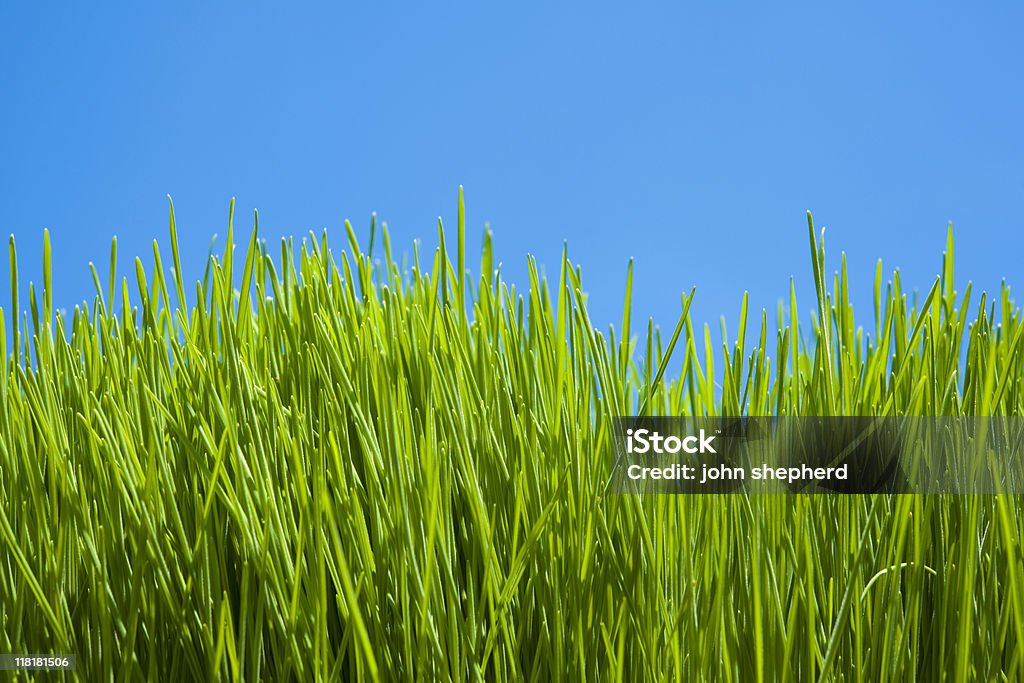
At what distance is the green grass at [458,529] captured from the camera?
76 cm

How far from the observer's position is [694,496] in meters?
0.83

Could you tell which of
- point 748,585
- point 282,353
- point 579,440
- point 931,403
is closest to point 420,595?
point 579,440

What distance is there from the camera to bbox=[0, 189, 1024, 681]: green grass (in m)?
0.76

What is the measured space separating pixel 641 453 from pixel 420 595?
0.26m

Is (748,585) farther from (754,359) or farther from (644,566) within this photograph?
(754,359)

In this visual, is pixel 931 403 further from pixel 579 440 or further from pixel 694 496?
pixel 579 440

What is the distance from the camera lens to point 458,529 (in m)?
0.89

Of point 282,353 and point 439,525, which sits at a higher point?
point 282,353

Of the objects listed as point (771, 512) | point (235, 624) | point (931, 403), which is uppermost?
point (931, 403)

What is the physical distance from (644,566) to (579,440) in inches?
5.2

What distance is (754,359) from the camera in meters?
0.95

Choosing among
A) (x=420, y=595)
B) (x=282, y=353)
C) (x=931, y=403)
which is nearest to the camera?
(x=420, y=595)

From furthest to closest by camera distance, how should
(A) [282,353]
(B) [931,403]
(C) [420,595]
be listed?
(A) [282,353] → (B) [931,403] → (C) [420,595]

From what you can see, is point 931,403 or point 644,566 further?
point 931,403
